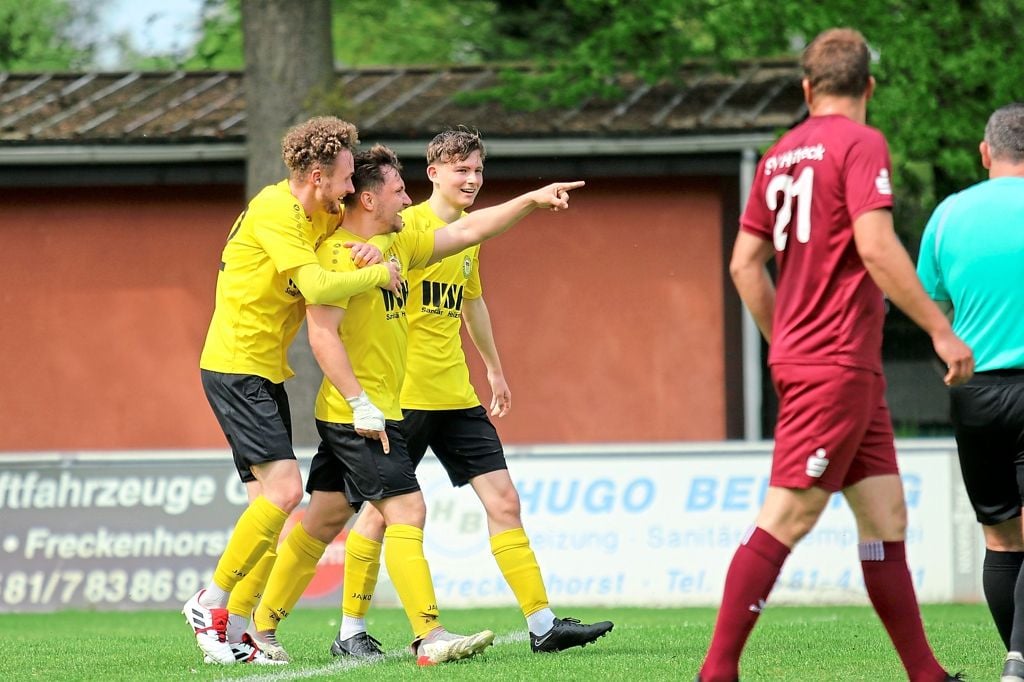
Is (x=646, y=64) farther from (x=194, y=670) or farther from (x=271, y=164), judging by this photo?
(x=194, y=670)

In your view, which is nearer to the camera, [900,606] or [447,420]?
[900,606]

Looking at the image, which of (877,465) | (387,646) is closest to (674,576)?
(387,646)

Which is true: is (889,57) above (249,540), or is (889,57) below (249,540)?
above

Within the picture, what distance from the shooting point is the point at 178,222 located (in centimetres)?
1562

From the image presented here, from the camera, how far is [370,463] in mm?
6434

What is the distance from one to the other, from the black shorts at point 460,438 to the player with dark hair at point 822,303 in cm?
232

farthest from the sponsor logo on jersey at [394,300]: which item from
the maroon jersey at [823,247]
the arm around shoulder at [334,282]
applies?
the maroon jersey at [823,247]

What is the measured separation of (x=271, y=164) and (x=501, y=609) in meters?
5.04

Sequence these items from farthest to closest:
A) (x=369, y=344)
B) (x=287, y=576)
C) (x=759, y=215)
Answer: (x=287, y=576) → (x=369, y=344) → (x=759, y=215)

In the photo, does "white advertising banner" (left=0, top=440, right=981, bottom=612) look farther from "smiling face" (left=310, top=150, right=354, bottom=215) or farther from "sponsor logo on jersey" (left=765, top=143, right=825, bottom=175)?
"sponsor logo on jersey" (left=765, top=143, right=825, bottom=175)

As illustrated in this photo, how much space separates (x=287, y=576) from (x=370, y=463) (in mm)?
952

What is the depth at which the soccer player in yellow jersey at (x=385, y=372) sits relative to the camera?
20.7 ft

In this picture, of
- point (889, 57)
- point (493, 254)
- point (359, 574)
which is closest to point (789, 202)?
point (359, 574)

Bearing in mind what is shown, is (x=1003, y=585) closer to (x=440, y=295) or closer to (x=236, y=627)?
(x=440, y=295)
